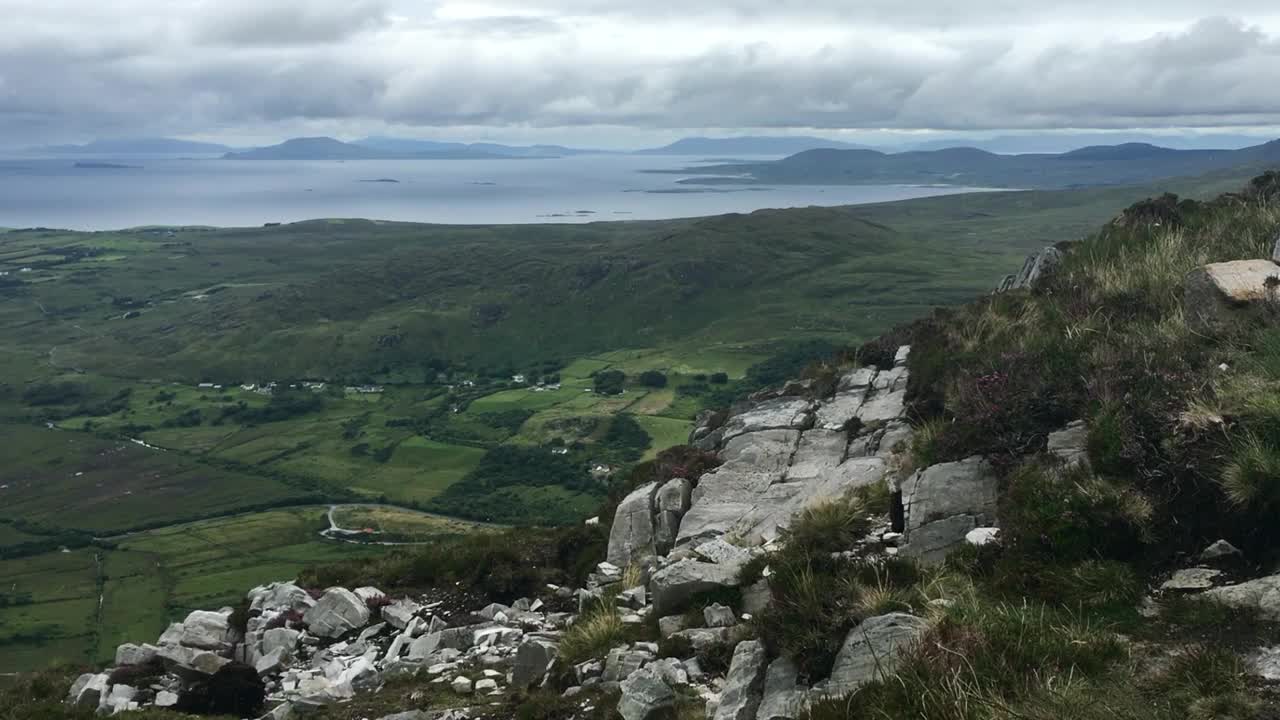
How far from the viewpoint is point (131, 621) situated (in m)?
87.1

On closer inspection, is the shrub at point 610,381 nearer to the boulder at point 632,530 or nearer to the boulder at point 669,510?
the boulder at point 669,510

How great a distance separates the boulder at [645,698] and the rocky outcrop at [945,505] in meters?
4.44

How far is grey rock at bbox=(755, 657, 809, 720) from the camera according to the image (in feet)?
29.3

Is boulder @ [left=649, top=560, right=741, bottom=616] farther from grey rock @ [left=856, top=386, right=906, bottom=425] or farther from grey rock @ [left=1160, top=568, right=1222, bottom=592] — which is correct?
grey rock @ [left=856, top=386, right=906, bottom=425]

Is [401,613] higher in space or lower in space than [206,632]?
higher

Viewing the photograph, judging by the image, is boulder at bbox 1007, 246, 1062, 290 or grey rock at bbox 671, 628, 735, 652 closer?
grey rock at bbox 671, 628, 735, 652

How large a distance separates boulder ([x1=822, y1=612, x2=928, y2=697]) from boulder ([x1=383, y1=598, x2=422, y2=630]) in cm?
1218

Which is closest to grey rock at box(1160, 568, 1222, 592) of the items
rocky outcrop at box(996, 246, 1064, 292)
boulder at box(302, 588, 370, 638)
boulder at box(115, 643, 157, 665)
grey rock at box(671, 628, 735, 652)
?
grey rock at box(671, 628, 735, 652)

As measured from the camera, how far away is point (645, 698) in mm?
10555

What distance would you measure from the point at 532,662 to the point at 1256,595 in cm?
990

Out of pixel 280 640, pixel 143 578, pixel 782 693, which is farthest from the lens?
pixel 143 578

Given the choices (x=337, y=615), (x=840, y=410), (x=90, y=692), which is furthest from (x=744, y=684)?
(x=840, y=410)

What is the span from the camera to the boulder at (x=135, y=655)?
18.0 m

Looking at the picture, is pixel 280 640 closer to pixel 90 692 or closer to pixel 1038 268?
pixel 90 692
